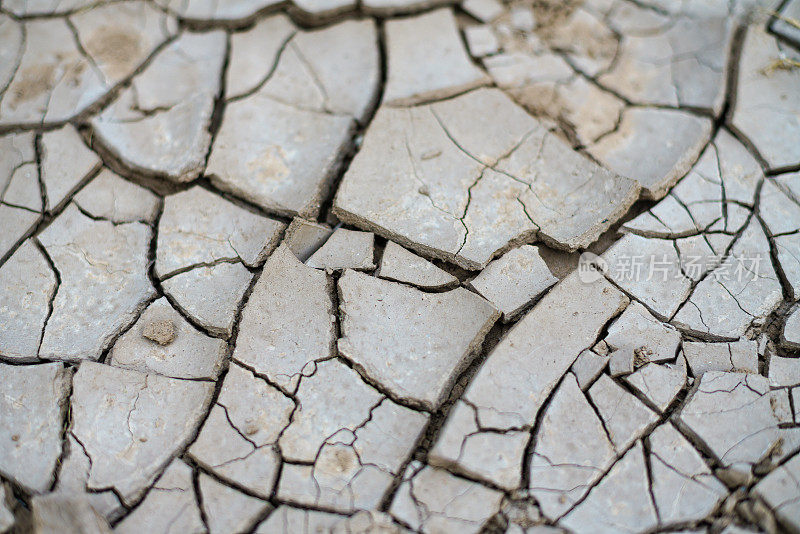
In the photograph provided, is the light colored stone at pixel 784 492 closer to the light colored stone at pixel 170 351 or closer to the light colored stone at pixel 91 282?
the light colored stone at pixel 170 351

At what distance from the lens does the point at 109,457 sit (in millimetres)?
1940

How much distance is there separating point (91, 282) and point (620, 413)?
2.02 m

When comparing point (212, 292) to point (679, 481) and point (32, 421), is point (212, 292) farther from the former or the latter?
point (679, 481)

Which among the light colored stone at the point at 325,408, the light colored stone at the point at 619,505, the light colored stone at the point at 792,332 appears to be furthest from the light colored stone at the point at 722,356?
the light colored stone at the point at 325,408

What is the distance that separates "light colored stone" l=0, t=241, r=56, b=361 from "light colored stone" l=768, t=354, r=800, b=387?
2637 millimetres

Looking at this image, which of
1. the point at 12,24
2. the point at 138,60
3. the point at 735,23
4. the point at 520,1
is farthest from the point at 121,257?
the point at 735,23

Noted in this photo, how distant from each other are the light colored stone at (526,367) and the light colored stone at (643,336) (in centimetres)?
5

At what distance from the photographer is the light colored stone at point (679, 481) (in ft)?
5.91

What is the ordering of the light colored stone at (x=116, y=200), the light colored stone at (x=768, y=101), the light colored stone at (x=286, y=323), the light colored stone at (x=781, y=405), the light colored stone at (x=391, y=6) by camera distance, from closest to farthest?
the light colored stone at (x=781, y=405), the light colored stone at (x=286, y=323), the light colored stone at (x=116, y=200), the light colored stone at (x=768, y=101), the light colored stone at (x=391, y=6)

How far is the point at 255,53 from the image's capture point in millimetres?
2840

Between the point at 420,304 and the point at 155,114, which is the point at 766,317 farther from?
the point at 155,114

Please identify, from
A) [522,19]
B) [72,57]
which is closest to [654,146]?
[522,19]

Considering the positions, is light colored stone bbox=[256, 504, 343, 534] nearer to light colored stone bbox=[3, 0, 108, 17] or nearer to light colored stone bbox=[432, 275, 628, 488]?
light colored stone bbox=[432, 275, 628, 488]

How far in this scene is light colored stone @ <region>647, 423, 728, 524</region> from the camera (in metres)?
1.80
